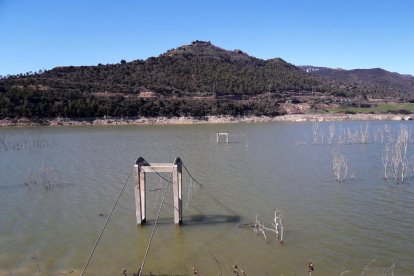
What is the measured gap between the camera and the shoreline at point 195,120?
193 ft

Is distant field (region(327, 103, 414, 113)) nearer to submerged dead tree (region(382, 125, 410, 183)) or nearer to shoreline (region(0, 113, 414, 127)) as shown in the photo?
shoreline (region(0, 113, 414, 127))

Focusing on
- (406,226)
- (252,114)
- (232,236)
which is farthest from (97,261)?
(252,114)

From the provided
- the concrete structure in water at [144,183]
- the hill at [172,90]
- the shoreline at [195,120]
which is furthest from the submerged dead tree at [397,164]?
the hill at [172,90]

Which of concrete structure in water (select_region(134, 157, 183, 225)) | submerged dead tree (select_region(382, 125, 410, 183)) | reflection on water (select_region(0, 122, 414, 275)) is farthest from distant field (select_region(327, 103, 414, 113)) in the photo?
concrete structure in water (select_region(134, 157, 183, 225))

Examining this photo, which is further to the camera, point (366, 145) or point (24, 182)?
point (366, 145)

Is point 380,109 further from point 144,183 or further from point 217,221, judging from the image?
point 144,183

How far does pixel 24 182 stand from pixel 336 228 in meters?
12.8

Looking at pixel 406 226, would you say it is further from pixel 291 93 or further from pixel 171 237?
pixel 291 93

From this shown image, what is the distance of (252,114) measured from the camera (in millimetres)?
74125

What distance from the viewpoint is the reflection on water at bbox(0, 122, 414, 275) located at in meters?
9.42

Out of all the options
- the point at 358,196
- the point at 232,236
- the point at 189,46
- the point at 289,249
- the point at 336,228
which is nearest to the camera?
the point at 289,249

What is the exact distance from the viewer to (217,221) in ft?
40.2

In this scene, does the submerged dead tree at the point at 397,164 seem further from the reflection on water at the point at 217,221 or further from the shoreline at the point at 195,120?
the shoreline at the point at 195,120

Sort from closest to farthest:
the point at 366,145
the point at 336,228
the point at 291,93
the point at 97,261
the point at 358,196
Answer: the point at 97,261
the point at 336,228
the point at 358,196
the point at 366,145
the point at 291,93
